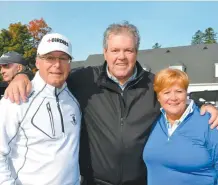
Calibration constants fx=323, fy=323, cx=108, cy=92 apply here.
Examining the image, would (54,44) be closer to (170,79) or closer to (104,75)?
(104,75)

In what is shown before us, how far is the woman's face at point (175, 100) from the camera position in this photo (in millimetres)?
3279

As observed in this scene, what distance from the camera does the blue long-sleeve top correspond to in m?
3.06

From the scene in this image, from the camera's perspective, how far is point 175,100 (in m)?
3.29

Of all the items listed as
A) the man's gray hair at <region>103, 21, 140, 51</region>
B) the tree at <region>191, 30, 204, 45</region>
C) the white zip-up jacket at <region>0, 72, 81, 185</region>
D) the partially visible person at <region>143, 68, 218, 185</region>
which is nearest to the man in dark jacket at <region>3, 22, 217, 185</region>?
the man's gray hair at <region>103, 21, 140, 51</region>

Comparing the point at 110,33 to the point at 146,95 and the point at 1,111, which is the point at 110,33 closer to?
the point at 146,95

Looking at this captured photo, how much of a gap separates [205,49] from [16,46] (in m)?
26.4

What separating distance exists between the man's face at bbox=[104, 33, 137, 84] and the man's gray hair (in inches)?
1.8

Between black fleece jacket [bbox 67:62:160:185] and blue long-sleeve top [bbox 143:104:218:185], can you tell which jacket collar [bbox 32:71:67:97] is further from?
blue long-sleeve top [bbox 143:104:218:185]

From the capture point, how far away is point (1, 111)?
9.02 feet

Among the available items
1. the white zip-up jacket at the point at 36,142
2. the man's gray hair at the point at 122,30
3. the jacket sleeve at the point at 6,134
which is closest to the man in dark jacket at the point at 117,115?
the man's gray hair at the point at 122,30

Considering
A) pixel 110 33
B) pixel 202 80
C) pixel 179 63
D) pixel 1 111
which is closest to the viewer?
pixel 1 111

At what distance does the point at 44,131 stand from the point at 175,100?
1.34m

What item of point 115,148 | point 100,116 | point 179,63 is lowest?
point 115,148

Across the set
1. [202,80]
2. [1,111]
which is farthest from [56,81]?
[202,80]
